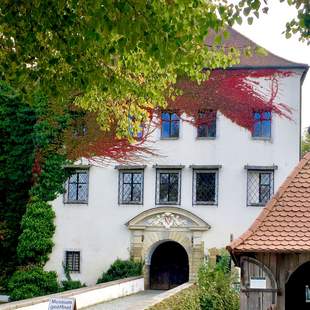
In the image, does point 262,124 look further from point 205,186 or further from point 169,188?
point 169,188

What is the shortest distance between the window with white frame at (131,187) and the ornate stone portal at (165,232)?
74 centimetres

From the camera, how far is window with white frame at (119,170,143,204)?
3022 cm

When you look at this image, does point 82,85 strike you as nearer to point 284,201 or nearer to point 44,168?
point 284,201

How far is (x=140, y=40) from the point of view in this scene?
28.9ft

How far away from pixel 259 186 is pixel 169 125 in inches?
175

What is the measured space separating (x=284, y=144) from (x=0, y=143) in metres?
11.4

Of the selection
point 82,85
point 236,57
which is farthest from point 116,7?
point 236,57

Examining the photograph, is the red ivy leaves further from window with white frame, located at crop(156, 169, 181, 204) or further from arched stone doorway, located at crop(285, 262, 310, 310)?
arched stone doorway, located at crop(285, 262, 310, 310)

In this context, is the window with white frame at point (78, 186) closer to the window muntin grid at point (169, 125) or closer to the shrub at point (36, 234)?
the shrub at point (36, 234)

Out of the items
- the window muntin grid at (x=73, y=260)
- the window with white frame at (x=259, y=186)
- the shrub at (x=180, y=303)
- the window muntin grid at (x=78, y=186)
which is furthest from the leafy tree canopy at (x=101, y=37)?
the window muntin grid at (x=73, y=260)

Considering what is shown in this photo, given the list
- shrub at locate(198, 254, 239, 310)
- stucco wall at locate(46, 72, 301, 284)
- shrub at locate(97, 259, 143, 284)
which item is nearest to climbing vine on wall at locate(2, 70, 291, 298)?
stucco wall at locate(46, 72, 301, 284)

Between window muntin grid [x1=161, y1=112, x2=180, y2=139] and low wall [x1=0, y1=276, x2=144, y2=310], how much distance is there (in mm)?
5901

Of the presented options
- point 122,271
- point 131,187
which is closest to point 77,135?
point 131,187

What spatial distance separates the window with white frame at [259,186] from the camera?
2922cm
